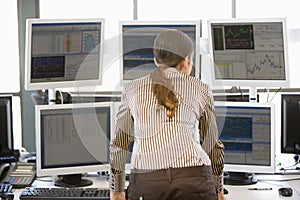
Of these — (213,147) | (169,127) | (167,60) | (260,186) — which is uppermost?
(167,60)

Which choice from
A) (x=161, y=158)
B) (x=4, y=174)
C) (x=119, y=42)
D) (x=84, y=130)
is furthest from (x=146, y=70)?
(x=4, y=174)

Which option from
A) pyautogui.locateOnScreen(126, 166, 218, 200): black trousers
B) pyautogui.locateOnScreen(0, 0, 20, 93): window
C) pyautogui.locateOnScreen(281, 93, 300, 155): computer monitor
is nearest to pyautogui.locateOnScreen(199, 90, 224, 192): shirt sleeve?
pyautogui.locateOnScreen(126, 166, 218, 200): black trousers

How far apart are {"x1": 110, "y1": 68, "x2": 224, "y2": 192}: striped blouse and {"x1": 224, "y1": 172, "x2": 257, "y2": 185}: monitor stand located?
0.59 m

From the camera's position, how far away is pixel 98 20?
8.94 ft

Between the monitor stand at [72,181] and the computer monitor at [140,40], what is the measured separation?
1.90 ft

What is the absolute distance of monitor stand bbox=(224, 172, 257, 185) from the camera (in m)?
2.73

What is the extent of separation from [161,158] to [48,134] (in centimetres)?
79

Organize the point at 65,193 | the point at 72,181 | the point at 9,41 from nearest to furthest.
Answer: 1. the point at 65,193
2. the point at 72,181
3. the point at 9,41

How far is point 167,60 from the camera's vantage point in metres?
2.12

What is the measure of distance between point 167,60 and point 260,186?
0.97 m

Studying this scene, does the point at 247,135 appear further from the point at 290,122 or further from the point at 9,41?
the point at 9,41

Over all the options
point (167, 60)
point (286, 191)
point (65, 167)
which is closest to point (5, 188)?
point (65, 167)

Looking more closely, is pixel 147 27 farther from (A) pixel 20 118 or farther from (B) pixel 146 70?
(A) pixel 20 118

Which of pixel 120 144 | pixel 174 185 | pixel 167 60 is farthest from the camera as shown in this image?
pixel 120 144
